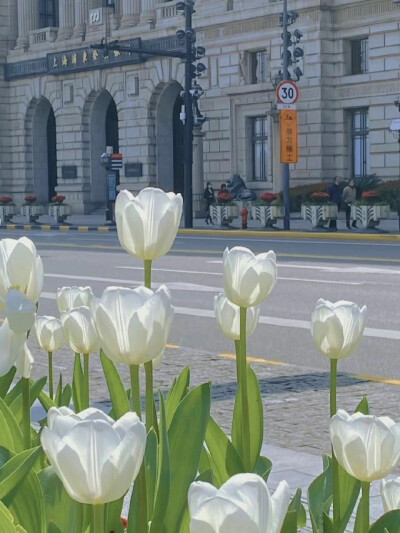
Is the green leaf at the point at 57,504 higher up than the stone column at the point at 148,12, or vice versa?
the stone column at the point at 148,12

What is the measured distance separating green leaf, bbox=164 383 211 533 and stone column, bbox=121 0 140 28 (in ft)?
159

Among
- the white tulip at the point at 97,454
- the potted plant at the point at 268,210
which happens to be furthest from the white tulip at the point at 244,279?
the potted plant at the point at 268,210

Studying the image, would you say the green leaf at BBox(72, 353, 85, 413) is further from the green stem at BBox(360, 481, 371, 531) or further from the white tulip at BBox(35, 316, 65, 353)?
the green stem at BBox(360, 481, 371, 531)

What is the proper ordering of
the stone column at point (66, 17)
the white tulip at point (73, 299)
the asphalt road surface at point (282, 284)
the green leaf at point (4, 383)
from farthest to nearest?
the stone column at point (66, 17) → the asphalt road surface at point (282, 284) → the white tulip at point (73, 299) → the green leaf at point (4, 383)

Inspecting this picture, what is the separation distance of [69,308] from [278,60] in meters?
39.0

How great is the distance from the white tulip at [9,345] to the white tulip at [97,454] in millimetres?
540

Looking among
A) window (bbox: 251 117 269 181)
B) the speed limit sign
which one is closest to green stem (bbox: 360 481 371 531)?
the speed limit sign

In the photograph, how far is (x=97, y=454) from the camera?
1604 mm

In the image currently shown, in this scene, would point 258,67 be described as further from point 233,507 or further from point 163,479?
point 233,507

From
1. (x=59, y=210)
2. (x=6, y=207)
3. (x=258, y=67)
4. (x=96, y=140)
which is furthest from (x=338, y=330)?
(x=96, y=140)

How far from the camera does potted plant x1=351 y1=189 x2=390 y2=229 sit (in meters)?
31.7

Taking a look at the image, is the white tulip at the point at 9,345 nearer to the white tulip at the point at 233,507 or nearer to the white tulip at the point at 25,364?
the white tulip at the point at 25,364

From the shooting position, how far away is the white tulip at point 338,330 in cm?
261

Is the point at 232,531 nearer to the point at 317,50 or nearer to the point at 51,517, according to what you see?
the point at 51,517
